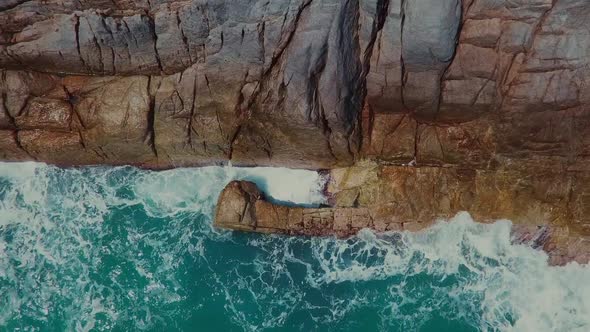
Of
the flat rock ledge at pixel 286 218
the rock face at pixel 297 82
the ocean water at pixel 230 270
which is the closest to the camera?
the rock face at pixel 297 82

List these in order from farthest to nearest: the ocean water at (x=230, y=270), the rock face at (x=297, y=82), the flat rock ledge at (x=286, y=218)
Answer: the flat rock ledge at (x=286, y=218)
the ocean water at (x=230, y=270)
the rock face at (x=297, y=82)

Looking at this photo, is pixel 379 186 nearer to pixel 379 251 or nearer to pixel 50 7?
pixel 379 251

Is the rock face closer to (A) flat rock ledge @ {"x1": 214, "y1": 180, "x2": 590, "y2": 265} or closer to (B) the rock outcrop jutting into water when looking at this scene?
(B) the rock outcrop jutting into water

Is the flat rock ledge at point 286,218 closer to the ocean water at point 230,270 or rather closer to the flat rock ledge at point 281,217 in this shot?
the flat rock ledge at point 281,217

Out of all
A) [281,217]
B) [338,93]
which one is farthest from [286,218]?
[338,93]

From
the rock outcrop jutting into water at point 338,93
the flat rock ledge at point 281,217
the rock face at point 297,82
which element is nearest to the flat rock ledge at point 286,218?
the flat rock ledge at point 281,217

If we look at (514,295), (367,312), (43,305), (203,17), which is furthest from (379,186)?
(43,305)

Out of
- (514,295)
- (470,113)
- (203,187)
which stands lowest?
(514,295)
